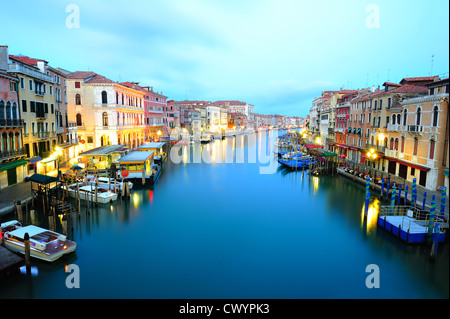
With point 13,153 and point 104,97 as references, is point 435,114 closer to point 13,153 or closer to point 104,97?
point 13,153

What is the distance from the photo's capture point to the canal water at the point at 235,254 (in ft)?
33.8

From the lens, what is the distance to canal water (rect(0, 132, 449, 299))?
1031 cm

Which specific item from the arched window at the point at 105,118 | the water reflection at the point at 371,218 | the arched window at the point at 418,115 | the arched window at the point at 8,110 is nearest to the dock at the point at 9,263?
the arched window at the point at 8,110

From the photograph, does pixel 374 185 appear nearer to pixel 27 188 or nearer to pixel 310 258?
pixel 310 258

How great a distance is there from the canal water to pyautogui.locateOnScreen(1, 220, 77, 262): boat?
0.38 metres

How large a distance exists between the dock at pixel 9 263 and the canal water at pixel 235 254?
35cm

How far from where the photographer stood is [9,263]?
1023 cm

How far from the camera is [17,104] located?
67.7ft

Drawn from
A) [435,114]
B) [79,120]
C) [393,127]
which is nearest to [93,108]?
[79,120]

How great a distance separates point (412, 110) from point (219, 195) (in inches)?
598

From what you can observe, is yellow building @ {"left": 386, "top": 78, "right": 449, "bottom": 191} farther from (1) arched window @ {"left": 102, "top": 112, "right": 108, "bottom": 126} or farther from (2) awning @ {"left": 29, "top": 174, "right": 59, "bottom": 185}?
(1) arched window @ {"left": 102, "top": 112, "right": 108, "bottom": 126}

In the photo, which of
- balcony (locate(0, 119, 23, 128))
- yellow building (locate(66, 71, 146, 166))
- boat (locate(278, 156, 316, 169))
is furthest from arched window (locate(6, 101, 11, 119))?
boat (locate(278, 156, 316, 169))

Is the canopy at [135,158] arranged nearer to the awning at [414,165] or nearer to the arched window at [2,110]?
the arched window at [2,110]

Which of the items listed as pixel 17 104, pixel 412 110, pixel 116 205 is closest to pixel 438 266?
pixel 412 110
